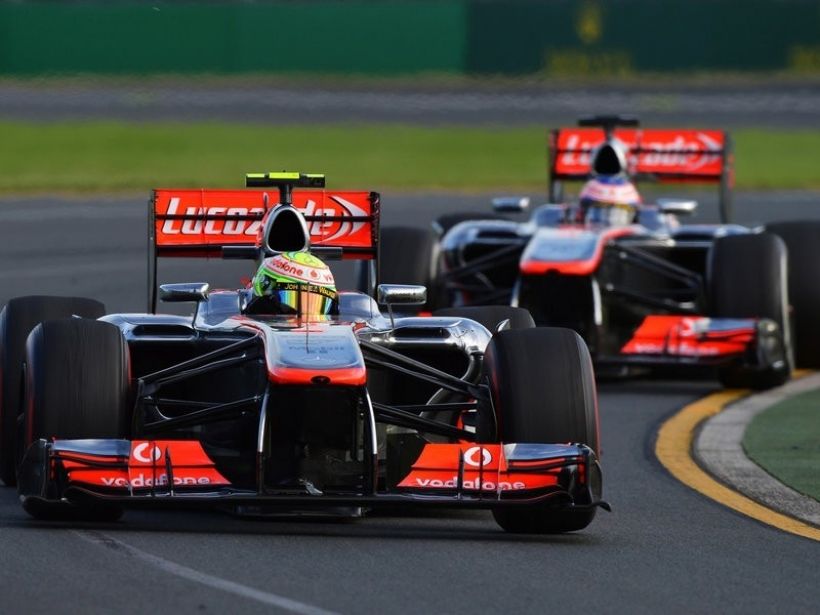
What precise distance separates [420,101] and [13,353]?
38605mm

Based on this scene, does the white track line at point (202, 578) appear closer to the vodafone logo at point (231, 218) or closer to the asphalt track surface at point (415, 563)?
the asphalt track surface at point (415, 563)

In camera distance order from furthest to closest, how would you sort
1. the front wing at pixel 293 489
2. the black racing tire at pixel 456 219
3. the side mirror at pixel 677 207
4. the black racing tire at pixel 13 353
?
the black racing tire at pixel 456 219, the side mirror at pixel 677 207, the black racing tire at pixel 13 353, the front wing at pixel 293 489

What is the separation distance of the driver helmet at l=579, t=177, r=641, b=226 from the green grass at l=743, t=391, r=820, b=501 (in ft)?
8.64

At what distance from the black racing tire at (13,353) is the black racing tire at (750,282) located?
6.09m

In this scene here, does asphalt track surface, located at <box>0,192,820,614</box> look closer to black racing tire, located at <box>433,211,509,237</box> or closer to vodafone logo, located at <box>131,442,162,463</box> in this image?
vodafone logo, located at <box>131,442,162,463</box>

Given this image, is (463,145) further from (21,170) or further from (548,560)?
A: (548,560)

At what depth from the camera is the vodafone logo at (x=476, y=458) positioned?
8.45 m

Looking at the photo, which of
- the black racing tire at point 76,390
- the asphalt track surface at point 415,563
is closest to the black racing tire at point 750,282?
the asphalt track surface at point 415,563

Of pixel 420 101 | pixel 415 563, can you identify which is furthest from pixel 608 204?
pixel 420 101

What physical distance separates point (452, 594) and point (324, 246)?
4031 millimetres

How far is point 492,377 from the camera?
891 cm

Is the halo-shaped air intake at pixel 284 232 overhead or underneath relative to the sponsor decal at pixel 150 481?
overhead

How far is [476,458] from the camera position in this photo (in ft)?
27.7

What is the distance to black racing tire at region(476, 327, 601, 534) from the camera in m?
8.66
